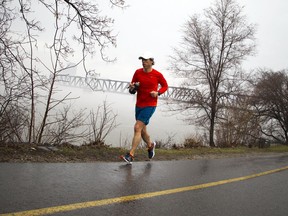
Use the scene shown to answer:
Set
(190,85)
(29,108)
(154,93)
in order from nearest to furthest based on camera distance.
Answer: (154,93) < (29,108) < (190,85)

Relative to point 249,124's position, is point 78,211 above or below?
below

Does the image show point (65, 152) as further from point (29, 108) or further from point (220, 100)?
point (220, 100)

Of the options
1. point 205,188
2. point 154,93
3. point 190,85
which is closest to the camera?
point 205,188

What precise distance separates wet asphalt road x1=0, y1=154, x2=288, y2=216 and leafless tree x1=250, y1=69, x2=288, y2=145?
24953 mm

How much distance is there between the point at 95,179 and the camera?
149 inches

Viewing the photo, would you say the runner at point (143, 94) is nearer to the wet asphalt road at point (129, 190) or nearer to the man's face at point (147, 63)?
the man's face at point (147, 63)

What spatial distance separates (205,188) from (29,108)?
5.36 m

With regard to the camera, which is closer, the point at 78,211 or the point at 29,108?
the point at 78,211

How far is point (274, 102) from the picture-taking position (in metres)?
28.8

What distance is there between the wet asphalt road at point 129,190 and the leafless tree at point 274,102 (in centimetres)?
2495

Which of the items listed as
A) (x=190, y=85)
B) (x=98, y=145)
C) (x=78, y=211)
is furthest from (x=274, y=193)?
(x=190, y=85)

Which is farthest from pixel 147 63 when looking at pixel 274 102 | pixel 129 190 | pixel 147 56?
pixel 274 102

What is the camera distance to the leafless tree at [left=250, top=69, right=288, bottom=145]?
28.1 m

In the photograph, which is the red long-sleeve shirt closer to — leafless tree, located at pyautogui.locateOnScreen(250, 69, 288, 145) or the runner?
the runner
